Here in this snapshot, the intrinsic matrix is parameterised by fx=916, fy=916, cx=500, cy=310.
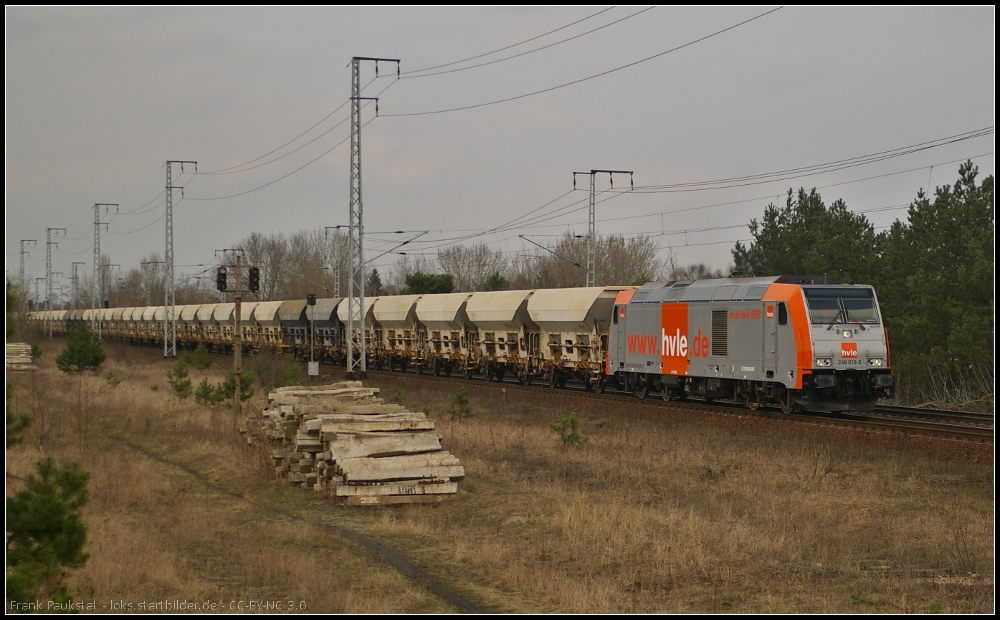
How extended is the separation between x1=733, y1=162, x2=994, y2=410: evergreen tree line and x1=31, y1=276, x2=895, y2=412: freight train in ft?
29.4

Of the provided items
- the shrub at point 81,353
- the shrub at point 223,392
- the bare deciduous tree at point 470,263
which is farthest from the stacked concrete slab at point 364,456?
the bare deciduous tree at point 470,263

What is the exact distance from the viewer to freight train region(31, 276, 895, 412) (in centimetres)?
2012

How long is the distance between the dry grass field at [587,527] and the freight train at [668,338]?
187cm

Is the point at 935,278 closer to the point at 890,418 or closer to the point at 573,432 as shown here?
the point at 890,418

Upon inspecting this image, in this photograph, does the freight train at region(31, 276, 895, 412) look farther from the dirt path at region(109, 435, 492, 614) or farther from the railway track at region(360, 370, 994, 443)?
the dirt path at region(109, 435, 492, 614)

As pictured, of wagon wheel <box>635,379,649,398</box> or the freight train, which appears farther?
wagon wheel <box>635,379,649,398</box>

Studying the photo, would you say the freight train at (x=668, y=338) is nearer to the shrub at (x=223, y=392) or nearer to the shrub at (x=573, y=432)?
the shrub at (x=573, y=432)

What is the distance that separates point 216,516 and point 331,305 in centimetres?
3293

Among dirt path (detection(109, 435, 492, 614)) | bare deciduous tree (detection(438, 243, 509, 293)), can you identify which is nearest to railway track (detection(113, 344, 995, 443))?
dirt path (detection(109, 435, 492, 614))

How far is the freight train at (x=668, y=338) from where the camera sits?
20.1 meters

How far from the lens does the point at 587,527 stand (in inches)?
471

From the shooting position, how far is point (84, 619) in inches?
301

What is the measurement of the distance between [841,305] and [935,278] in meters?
18.2

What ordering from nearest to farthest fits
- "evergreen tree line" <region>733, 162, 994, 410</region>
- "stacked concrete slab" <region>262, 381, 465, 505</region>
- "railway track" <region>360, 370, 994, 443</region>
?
1. "stacked concrete slab" <region>262, 381, 465, 505</region>
2. "railway track" <region>360, 370, 994, 443</region>
3. "evergreen tree line" <region>733, 162, 994, 410</region>
